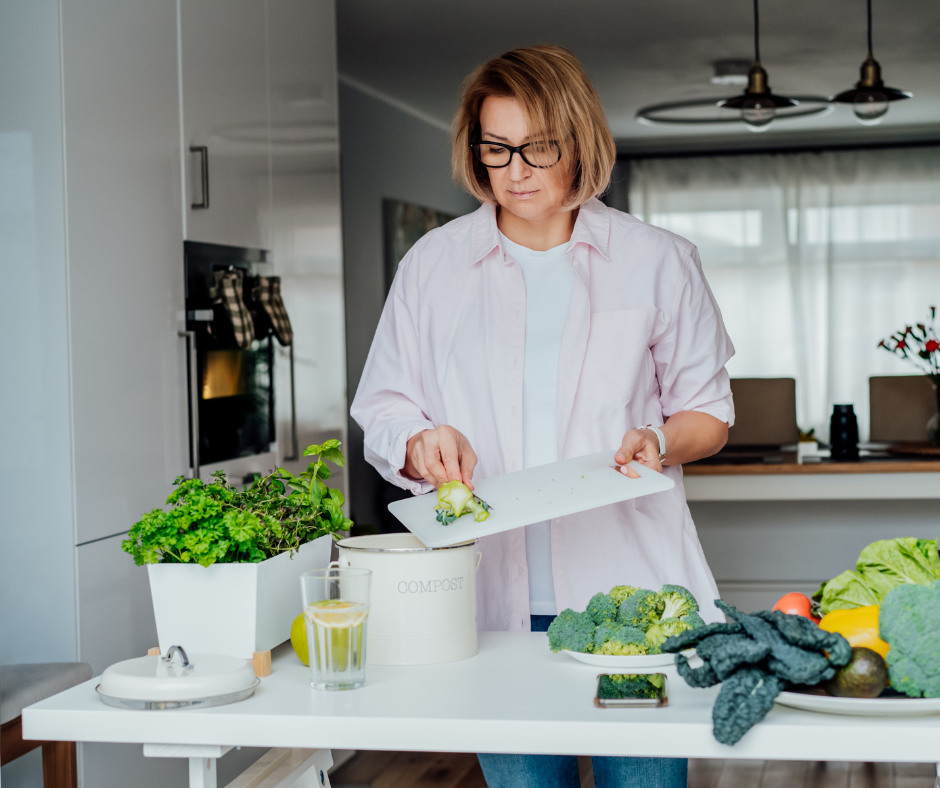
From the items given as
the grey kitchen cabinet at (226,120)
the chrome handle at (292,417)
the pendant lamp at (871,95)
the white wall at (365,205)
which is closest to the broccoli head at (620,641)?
the grey kitchen cabinet at (226,120)

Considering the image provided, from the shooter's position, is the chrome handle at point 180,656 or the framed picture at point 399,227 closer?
the chrome handle at point 180,656

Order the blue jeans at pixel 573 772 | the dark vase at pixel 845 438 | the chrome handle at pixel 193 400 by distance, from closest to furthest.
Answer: the blue jeans at pixel 573 772 → the chrome handle at pixel 193 400 → the dark vase at pixel 845 438

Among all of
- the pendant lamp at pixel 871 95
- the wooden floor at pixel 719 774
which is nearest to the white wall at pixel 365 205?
the wooden floor at pixel 719 774

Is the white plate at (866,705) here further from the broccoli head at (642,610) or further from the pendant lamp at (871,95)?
the pendant lamp at (871,95)

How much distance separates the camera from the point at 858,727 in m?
0.86

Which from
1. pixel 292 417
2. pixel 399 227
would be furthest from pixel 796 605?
pixel 399 227

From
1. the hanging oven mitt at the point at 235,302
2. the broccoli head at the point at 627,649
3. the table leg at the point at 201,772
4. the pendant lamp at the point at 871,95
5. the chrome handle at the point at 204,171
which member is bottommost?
the table leg at the point at 201,772

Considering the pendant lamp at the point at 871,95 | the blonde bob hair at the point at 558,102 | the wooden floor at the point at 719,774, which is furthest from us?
the pendant lamp at the point at 871,95

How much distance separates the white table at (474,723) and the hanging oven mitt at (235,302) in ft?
5.52

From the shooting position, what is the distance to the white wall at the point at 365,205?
557cm

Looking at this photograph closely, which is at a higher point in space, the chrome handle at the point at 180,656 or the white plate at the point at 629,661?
the chrome handle at the point at 180,656

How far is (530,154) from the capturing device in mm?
1415

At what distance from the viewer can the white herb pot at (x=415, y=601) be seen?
108 cm

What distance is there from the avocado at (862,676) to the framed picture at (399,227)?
198 inches
